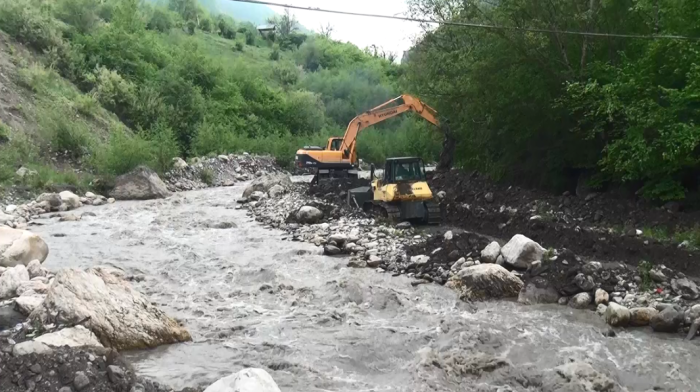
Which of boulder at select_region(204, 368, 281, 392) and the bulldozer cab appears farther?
the bulldozer cab

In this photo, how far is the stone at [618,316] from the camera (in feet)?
26.7

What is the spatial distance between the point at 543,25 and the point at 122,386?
1135 centimetres

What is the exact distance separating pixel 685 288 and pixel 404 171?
723 cm

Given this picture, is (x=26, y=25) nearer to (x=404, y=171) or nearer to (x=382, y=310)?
(x=404, y=171)

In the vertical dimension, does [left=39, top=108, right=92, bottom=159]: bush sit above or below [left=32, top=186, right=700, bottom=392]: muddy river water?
above

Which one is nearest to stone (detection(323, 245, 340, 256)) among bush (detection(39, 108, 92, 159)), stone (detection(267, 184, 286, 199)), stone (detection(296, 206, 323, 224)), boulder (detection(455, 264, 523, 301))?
stone (detection(296, 206, 323, 224))

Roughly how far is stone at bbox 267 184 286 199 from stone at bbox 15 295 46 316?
1295 centimetres

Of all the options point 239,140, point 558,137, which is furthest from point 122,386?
point 239,140

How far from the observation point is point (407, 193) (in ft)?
47.9

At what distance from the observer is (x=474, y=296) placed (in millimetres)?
9625

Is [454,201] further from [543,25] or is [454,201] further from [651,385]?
[651,385]

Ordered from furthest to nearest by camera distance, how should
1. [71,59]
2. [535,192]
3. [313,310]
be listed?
[71,59] → [535,192] → [313,310]

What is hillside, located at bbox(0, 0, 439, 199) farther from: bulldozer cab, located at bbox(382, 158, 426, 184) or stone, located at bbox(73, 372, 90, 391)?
stone, located at bbox(73, 372, 90, 391)

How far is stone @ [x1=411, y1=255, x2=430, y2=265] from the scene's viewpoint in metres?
11.4
